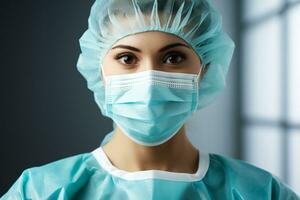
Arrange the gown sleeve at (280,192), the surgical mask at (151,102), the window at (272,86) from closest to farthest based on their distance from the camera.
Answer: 1. the surgical mask at (151,102)
2. the gown sleeve at (280,192)
3. the window at (272,86)

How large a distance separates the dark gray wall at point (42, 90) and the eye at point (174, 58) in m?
0.84

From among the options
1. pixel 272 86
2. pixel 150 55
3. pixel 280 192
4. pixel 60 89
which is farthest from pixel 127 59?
pixel 272 86

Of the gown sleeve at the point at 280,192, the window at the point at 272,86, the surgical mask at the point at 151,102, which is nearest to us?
the surgical mask at the point at 151,102

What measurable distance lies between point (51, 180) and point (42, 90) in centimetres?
79

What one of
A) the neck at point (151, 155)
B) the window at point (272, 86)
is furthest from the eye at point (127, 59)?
the window at point (272, 86)

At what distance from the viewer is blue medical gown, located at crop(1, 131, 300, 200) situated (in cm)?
87

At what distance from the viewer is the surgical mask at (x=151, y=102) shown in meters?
0.84

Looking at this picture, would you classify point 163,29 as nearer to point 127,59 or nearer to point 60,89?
point 127,59

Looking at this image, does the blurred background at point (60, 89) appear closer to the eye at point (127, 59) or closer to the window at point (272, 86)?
the window at point (272, 86)

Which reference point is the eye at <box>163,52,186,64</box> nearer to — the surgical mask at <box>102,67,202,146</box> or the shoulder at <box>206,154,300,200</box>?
the surgical mask at <box>102,67,202,146</box>

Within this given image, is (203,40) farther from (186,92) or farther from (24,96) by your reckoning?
(24,96)

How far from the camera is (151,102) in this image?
0.83 m

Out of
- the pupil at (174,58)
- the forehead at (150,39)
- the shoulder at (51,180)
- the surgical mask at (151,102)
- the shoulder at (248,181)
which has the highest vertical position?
the forehead at (150,39)

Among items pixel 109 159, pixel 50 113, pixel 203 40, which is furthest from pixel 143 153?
pixel 50 113
